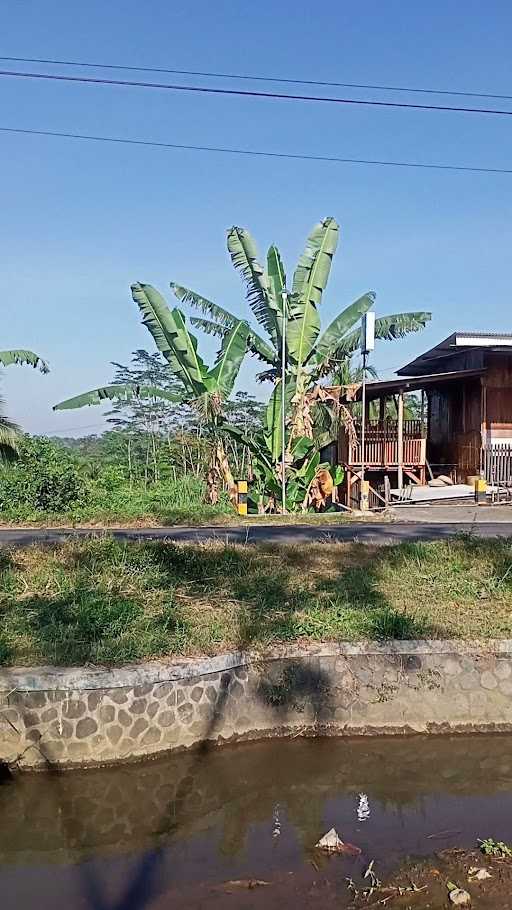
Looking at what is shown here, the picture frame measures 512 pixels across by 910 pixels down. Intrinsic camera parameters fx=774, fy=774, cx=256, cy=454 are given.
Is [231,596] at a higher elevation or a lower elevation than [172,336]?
lower

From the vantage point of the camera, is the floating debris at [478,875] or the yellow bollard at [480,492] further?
the yellow bollard at [480,492]

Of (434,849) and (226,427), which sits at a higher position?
(226,427)

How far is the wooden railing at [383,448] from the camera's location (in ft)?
72.1

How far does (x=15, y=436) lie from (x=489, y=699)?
8182 mm

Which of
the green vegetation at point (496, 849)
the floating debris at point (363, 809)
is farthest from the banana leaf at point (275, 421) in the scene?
the green vegetation at point (496, 849)

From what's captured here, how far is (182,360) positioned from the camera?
1991 cm

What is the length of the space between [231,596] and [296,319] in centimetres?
1259

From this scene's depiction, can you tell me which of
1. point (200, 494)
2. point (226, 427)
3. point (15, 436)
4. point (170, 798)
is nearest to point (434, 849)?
point (170, 798)

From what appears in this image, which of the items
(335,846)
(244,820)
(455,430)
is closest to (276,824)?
(244,820)

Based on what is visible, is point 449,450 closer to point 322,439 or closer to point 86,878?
point 322,439

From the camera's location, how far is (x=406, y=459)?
22406 millimetres

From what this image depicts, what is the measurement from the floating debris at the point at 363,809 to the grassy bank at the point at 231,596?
5.70 ft

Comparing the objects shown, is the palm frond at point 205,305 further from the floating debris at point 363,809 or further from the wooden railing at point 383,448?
the floating debris at point 363,809

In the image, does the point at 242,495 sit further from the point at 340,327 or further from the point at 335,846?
the point at 335,846
